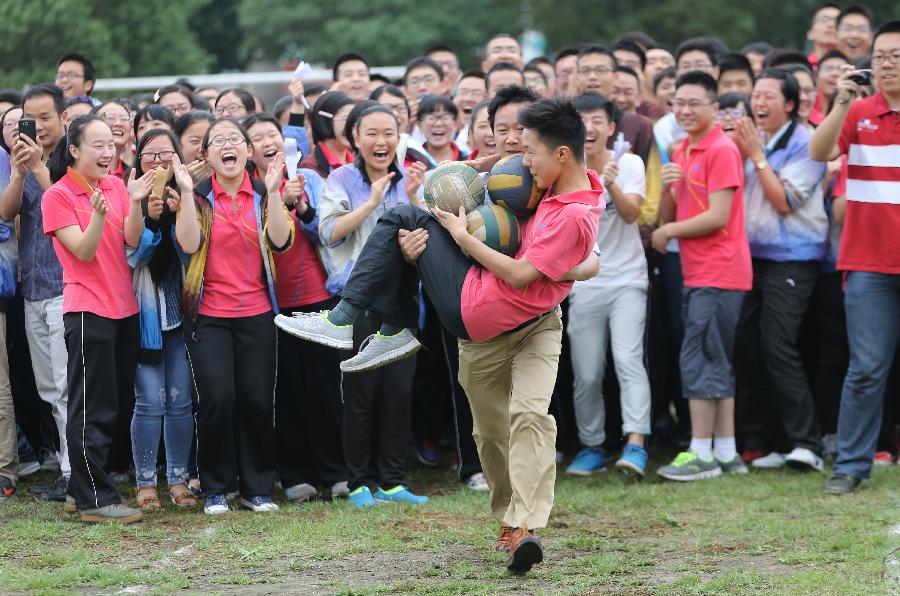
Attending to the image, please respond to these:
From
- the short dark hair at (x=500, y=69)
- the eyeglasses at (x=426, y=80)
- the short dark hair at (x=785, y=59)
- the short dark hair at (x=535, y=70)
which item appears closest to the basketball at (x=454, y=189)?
the short dark hair at (x=500, y=69)

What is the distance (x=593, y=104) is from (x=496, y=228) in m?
2.62

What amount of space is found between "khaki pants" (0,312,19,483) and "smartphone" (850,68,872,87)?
5.69 meters

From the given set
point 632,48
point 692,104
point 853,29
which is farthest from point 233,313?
point 853,29

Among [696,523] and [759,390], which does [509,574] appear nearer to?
[696,523]

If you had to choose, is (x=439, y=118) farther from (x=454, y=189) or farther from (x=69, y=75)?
(x=69, y=75)

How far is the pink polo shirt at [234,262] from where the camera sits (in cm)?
798

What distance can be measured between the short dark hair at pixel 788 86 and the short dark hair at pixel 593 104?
1366 mm

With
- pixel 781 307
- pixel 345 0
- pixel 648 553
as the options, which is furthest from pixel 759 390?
pixel 345 0

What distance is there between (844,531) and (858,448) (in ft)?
4.00

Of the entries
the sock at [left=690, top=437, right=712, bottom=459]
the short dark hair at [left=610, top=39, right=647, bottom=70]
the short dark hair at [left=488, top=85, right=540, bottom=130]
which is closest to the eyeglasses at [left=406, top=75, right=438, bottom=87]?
the short dark hair at [left=610, top=39, right=647, bottom=70]

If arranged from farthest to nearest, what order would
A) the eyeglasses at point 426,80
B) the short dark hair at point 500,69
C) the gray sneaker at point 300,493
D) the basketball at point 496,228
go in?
the eyeglasses at point 426,80 < the short dark hair at point 500,69 < the gray sneaker at point 300,493 < the basketball at point 496,228

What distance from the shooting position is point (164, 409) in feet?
27.1

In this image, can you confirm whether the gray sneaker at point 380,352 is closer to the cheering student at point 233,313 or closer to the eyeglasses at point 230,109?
the cheering student at point 233,313

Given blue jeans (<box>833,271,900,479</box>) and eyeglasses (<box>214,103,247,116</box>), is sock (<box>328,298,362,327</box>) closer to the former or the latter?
eyeglasses (<box>214,103,247,116</box>)
